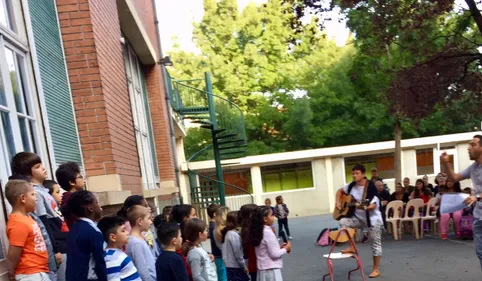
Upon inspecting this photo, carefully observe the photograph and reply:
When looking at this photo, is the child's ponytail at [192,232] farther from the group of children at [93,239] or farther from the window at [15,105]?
the window at [15,105]

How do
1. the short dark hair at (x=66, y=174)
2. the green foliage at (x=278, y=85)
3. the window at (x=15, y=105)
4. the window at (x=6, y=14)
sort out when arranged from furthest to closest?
the green foliage at (x=278, y=85)
the window at (x=6, y=14)
the short dark hair at (x=66, y=174)
the window at (x=15, y=105)

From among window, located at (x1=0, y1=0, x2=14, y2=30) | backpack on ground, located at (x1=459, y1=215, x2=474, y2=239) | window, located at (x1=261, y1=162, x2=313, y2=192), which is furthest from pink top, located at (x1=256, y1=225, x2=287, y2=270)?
window, located at (x1=261, y1=162, x2=313, y2=192)

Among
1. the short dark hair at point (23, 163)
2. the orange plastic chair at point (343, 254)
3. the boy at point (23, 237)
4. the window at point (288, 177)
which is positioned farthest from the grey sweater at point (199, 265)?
the window at point (288, 177)

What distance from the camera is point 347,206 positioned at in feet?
24.0

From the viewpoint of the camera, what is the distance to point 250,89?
97.9 feet

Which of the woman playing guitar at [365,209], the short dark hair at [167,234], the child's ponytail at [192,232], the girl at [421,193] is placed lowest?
the girl at [421,193]

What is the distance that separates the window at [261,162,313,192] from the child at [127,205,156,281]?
66.1 feet

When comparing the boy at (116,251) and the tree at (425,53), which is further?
the tree at (425,53)

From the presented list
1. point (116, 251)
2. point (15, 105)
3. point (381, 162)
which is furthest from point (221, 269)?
point (381, 162)

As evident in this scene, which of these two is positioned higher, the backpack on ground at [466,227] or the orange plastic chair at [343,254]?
the orange plastic chair at [343,254]

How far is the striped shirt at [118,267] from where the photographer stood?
3.64 meters

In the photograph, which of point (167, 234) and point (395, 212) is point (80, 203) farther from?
point (395, 212)

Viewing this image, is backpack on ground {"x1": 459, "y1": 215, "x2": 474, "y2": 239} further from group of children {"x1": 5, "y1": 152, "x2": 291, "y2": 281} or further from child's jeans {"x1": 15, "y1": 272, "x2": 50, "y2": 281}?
child's jeans {"x1": 15, "y1": 272, "x2": 50, "y2": 281}

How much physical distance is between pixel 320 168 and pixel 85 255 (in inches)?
844
